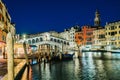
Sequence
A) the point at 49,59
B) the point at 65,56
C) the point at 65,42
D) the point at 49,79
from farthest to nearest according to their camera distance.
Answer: the point at 65,42, the point at 65,56, the point at 49,59, the point at 49,79

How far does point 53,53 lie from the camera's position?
5469cm

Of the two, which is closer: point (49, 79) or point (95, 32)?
point (49, 79)

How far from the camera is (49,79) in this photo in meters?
24.5

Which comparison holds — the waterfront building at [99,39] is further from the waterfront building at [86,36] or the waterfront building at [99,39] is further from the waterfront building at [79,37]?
the waterfront building at [79,37]

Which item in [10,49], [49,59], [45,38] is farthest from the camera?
[45,38]

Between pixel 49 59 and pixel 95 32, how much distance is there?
263 feet

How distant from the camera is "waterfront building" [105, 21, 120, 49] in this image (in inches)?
3974

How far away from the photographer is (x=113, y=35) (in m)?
104

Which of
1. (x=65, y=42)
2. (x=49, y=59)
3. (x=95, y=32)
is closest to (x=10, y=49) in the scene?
(x=49, y=59)

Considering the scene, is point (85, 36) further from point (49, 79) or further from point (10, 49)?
point (10, 49)

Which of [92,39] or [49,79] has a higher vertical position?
[92,39]

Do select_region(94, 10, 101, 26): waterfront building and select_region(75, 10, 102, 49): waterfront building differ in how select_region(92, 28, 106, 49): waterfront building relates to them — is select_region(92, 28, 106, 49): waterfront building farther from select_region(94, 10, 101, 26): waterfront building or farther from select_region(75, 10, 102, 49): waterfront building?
select_region(94, 10, 101, 26): waterfront building

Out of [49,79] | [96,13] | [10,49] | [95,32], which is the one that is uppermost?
[96,13]

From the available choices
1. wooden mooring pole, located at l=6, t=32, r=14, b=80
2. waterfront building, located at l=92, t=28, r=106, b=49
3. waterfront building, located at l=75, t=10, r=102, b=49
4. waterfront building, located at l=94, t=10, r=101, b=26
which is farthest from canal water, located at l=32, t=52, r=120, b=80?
waterfront building, located at l=94, t=10, r=101, b=26
